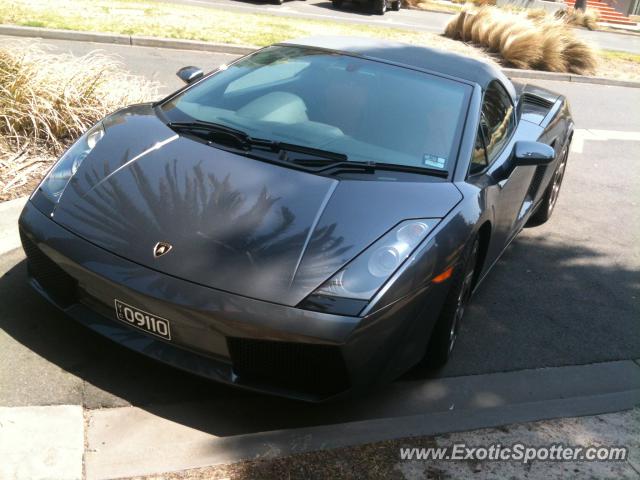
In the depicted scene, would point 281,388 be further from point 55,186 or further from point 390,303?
point 55,186

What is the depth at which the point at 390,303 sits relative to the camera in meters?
3.09

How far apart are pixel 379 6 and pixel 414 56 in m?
18.0

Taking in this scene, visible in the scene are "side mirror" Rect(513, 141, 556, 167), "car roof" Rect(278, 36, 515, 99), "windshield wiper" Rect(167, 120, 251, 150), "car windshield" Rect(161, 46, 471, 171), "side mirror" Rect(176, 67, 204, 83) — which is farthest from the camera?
"side mirror" Rect(176, 67, 204, 83)

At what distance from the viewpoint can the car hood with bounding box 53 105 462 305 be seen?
3111 millimetres

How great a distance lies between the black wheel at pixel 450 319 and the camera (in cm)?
361

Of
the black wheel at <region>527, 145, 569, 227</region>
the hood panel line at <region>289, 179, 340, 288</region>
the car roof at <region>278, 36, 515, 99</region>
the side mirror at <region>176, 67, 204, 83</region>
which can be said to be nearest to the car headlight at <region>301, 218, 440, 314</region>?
the hood panel line at <region>289, 179, 340, 288</region>

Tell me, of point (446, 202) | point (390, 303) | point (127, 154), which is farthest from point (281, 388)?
point (127, 154)

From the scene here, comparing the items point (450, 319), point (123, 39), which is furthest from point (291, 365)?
point (123, 39)

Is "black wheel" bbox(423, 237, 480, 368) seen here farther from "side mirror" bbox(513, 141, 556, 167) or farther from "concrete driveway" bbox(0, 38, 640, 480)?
"side mirror" bbox(513, 141, 556, 167)

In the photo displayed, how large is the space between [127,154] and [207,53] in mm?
7991

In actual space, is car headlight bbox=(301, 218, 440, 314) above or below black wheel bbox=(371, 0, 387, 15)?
above

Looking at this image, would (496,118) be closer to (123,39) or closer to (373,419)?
(373,419)

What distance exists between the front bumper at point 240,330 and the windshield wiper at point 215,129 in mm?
970

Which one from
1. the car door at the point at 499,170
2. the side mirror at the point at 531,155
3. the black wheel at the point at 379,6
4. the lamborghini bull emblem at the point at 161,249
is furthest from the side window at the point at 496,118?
the black wheel at the point at 379,6
